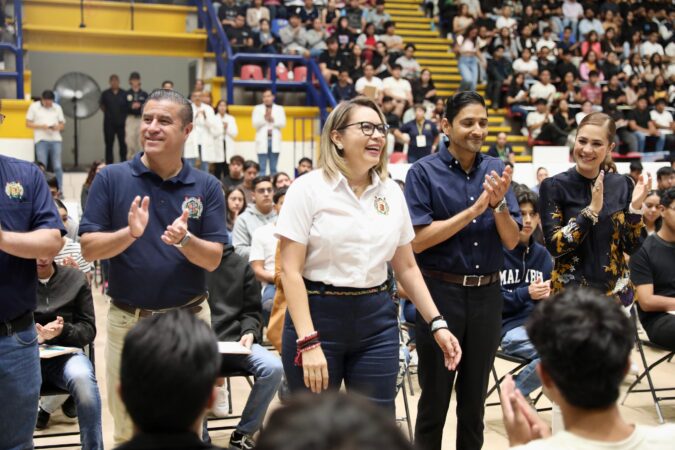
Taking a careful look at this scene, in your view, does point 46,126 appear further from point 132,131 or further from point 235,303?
point 235,303

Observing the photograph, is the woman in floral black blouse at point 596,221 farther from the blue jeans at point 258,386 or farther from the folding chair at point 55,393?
the folding chair at point 55,393

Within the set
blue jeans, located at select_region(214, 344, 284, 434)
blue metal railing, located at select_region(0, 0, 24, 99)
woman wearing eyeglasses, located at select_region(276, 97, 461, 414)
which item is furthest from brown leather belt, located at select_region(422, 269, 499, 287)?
blue metal railing, located at select_region(0, 0, 24, 99)

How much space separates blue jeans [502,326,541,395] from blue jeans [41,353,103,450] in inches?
91.0

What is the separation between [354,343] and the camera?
300 cm

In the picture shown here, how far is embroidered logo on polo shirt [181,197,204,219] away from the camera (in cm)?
319

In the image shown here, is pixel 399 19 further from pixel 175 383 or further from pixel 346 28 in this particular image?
pixel 175 383

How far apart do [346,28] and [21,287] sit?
13.5m

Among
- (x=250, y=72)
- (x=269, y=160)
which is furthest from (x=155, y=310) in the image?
(x=250, y=72)

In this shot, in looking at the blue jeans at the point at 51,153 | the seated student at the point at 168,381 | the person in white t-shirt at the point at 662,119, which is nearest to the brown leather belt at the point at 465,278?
the seated student at the point at 168,381

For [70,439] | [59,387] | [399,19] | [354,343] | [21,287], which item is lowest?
[70,439]

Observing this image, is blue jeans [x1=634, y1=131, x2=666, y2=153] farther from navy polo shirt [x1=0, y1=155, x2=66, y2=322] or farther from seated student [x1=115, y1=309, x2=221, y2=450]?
seated student [x1=115, y1=309, x2=221, y2=450]

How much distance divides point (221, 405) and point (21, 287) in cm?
225

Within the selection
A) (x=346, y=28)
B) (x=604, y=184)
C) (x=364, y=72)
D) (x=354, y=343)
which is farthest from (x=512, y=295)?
(x=346, y=28)

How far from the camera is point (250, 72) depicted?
46.5ft
